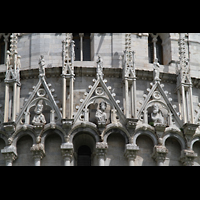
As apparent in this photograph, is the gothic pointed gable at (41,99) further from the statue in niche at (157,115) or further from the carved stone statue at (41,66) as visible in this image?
the statue in niche at (157,115)

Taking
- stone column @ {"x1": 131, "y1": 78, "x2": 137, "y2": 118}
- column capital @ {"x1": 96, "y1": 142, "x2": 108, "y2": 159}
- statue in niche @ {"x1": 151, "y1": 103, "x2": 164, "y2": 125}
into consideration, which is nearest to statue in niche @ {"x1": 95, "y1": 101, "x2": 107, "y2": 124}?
column capital @ {"x1": 96, "y1": 142, "x2": 108, "y2": 159}

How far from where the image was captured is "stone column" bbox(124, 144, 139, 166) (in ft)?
85.8

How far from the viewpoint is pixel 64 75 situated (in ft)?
89.0

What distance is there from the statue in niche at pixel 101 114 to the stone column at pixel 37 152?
95.0 inches

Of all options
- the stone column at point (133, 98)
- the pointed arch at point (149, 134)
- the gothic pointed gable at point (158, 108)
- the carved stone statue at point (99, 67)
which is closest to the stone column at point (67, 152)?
the pointed arch at point (149, 134)

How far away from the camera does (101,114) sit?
26.5 m

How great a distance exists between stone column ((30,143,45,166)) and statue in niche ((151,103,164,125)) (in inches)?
179

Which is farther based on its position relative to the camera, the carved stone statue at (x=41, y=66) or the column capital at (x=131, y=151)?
the carved stone statue at (x=41, y=66)

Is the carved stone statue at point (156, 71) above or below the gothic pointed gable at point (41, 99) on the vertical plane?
above

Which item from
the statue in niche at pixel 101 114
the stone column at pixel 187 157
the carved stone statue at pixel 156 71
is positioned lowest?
the stone column at pixel 187 157

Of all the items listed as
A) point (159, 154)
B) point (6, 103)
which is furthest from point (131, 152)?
point (6, 103)

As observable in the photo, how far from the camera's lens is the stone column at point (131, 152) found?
2614cm

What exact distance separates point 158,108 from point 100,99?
233 cm

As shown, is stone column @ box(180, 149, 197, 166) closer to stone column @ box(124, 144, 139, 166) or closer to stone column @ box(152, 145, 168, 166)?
stone column @ box(152, 145, 168, 166)
